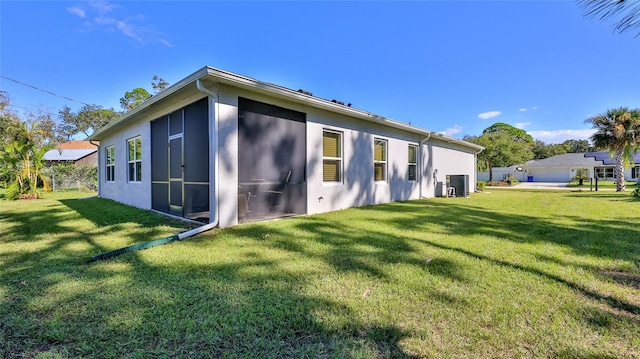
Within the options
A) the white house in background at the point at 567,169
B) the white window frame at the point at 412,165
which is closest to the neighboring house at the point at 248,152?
the white window frame at the point at 412,165

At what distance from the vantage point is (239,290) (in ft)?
8.91

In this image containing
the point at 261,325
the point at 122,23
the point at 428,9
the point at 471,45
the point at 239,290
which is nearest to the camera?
the point at 261,325

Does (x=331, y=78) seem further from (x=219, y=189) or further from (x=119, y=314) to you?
(x=119, y=314)

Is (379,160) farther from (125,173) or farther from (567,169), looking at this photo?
(567,169)

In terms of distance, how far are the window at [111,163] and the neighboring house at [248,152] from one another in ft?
3.29

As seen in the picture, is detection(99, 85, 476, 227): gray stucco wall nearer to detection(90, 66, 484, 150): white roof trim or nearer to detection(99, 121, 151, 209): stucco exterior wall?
detection(99, 121, 151, 209): stucco exterior wall

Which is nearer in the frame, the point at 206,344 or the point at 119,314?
the point at 206,344

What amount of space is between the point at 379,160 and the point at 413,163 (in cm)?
251

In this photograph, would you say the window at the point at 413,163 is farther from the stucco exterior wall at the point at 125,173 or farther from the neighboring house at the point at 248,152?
the stucco exterior wall at the point at 125,173

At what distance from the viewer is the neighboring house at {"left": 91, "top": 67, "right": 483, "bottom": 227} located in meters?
5.45

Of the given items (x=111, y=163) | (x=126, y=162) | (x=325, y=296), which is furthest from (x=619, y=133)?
(x=111, y=163)

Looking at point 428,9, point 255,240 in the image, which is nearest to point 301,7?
point 428,9

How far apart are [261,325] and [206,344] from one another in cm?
39

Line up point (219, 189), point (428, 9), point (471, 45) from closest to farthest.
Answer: point (219, 189) → point (428, 9) → point (471, 45)
